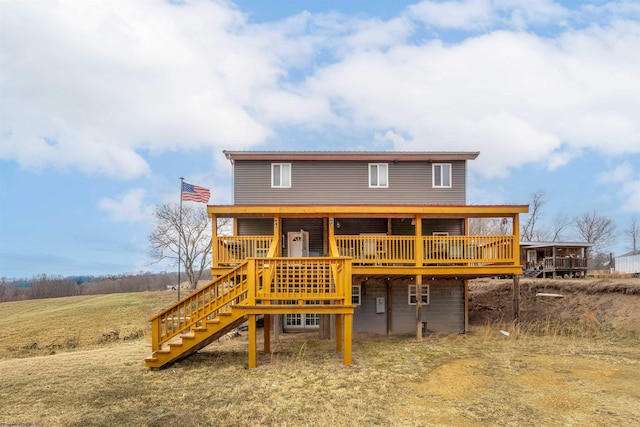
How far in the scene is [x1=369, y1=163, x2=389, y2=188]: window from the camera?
1752 cm

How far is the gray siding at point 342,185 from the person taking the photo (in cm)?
1736

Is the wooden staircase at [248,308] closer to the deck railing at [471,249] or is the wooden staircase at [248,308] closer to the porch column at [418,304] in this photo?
the porch column at [418,304]

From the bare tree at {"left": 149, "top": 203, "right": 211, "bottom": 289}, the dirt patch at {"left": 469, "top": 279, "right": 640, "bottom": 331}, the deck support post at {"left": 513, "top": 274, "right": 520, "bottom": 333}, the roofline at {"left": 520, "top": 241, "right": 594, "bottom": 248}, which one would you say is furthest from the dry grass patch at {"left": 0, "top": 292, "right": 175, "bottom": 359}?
the roofline at {"left": 520, "top": 241, "right": 594, "bottom": 248}

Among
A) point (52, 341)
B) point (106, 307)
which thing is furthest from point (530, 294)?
point (106, 307)

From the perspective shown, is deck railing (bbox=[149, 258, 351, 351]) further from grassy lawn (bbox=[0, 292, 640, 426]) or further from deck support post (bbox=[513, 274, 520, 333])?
deck support post (bbox=[513, 274, 520, 333])

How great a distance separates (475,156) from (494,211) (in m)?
3.80

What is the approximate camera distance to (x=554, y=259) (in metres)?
27.8

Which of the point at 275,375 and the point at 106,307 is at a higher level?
the point at 275,375

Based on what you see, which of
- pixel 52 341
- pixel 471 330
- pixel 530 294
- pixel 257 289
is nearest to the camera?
pixel 257 289

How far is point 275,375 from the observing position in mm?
9391

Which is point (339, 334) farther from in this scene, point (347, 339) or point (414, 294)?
point (414, 294)

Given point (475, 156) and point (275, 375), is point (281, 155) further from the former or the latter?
point (275, 375)

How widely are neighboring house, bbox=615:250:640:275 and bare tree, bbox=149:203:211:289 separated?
37436 mm

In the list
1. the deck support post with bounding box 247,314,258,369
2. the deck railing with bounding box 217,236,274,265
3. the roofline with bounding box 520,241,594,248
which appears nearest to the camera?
the deck support post with bounding box 247,314,258,369
